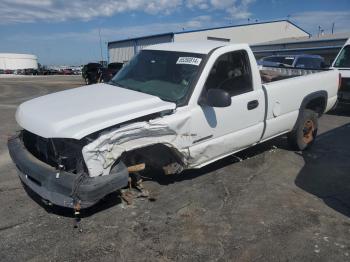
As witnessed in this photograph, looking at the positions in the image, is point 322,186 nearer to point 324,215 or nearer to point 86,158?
point 324,215

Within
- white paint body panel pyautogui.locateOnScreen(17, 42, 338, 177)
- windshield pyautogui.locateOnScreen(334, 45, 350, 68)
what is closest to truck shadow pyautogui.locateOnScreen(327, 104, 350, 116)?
windshield pyautogui.locateOnScreen(334, 45, 350, 68)

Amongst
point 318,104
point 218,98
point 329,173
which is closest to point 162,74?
point 218,98

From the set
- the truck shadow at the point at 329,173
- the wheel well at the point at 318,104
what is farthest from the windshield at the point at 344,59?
the wheel well at the point at 318,104

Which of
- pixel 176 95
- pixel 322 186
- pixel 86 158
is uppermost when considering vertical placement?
pixel 176 95

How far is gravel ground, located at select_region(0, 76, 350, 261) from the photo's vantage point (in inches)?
143

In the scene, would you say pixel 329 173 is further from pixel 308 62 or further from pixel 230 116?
pixel 308 62

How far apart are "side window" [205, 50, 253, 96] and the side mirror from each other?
0.31 m

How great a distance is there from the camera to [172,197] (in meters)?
4.82

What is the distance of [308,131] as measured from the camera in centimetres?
704

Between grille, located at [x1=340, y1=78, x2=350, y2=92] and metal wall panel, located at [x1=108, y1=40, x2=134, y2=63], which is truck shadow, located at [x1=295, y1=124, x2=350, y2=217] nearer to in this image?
grille, located at [x1=340, y1=78, x2=350, y2=92]

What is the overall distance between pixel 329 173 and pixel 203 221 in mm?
2683

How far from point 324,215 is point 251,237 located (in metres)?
1.09

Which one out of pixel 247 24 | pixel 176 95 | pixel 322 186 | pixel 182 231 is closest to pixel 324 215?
pixel 322 186

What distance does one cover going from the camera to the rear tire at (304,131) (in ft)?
22.1
